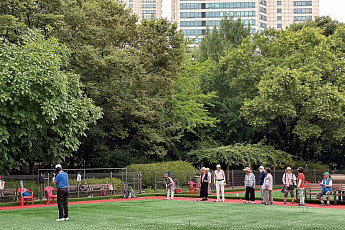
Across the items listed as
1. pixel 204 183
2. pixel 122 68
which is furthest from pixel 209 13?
pixel 204 183

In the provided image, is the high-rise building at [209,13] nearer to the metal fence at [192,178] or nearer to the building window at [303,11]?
the building window at [303,11]

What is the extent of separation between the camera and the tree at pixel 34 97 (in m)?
23.7

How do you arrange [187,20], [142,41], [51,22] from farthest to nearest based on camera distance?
[187,20]
[142,41]
[51,22]

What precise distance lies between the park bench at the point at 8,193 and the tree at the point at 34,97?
1716 millimetres

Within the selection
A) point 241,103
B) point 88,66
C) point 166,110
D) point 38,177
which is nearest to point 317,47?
point 241,103

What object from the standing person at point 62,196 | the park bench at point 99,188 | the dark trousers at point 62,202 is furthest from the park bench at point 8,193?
the dark trousers at point 62,202

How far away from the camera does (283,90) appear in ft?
138

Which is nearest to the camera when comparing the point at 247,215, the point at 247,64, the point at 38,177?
the point at 247,215

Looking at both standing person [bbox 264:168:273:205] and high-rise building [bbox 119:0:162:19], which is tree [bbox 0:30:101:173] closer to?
standing person [bbox 264:168:273:205]

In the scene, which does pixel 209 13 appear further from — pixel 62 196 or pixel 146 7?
pixel 62 196

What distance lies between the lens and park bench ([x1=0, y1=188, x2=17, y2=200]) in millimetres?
24666

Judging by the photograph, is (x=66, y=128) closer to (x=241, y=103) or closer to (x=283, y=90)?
(x=283, y=90)

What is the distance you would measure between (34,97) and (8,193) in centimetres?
561

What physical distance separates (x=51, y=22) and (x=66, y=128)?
856cm
